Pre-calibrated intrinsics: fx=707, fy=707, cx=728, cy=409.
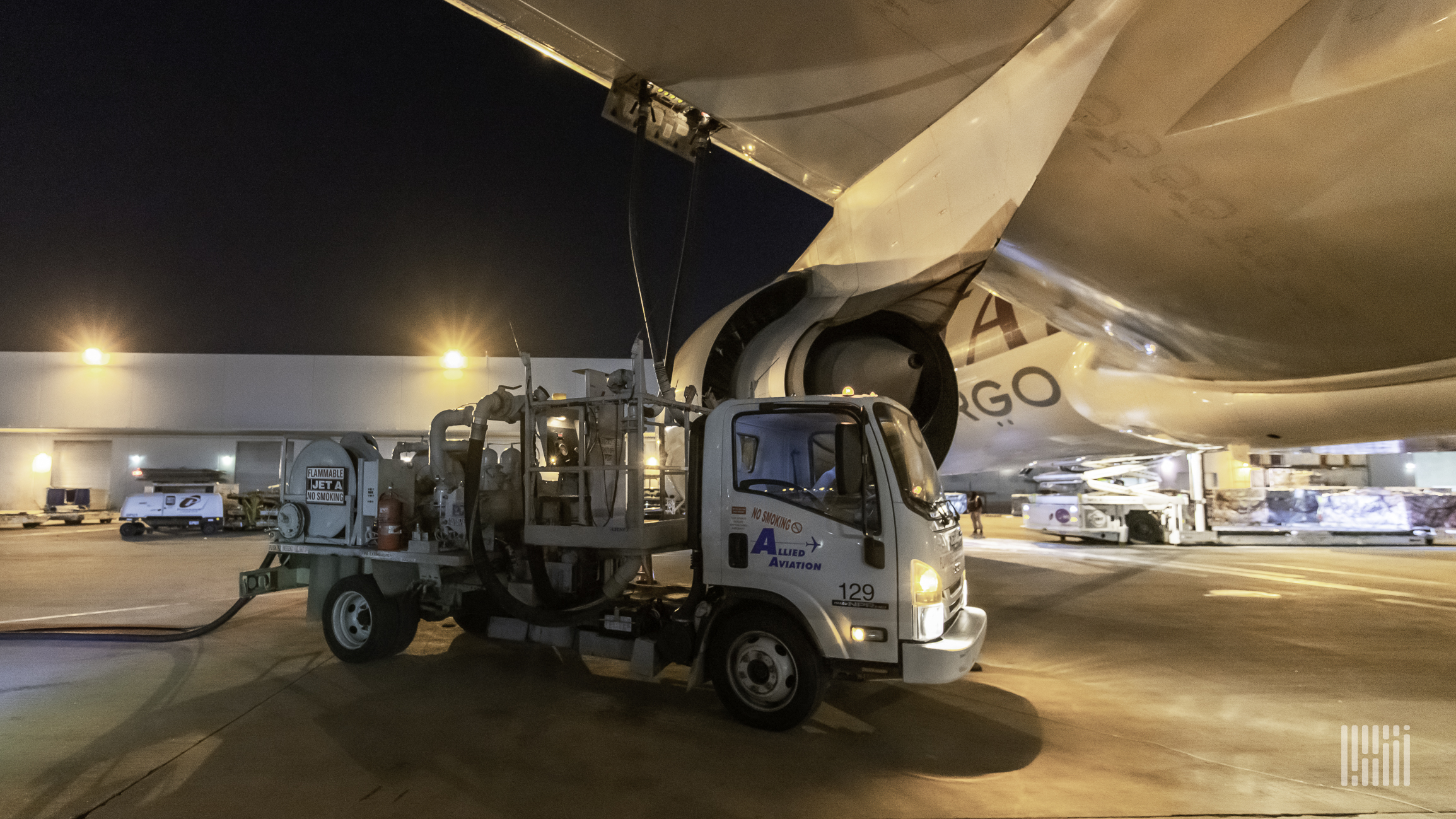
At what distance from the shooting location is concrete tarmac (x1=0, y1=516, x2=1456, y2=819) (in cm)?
346

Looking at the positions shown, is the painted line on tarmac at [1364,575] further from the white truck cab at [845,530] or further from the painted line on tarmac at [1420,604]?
the white truck cab at [845,530]

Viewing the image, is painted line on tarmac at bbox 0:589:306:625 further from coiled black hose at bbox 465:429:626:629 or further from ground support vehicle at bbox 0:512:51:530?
ground support vehicle at bbox 0:512:51:530

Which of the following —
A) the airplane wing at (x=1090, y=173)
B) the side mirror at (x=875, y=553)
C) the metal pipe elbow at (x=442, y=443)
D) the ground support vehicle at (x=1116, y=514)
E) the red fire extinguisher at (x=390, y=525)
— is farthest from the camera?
the ground support vehicle at (x=1116, y=514)

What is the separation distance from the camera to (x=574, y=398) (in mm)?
5387

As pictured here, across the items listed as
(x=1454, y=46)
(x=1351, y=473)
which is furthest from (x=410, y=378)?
(x=1351, y=473)

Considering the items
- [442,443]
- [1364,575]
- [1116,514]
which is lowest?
[1364,575]

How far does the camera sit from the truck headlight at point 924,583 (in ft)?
13.5

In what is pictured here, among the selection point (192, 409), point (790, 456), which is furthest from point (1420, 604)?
point (192, 409)

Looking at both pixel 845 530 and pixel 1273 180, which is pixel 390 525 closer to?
pixel 845 530

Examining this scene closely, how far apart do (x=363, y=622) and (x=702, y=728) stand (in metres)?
3.28

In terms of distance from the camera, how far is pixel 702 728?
450 cm

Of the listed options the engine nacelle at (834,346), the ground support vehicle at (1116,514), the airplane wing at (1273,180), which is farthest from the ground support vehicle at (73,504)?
the airplane wing at (1273,180)

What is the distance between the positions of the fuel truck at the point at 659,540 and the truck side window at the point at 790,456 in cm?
1

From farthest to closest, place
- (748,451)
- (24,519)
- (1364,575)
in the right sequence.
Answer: (24,519)
(1364,575)
(748,451)
